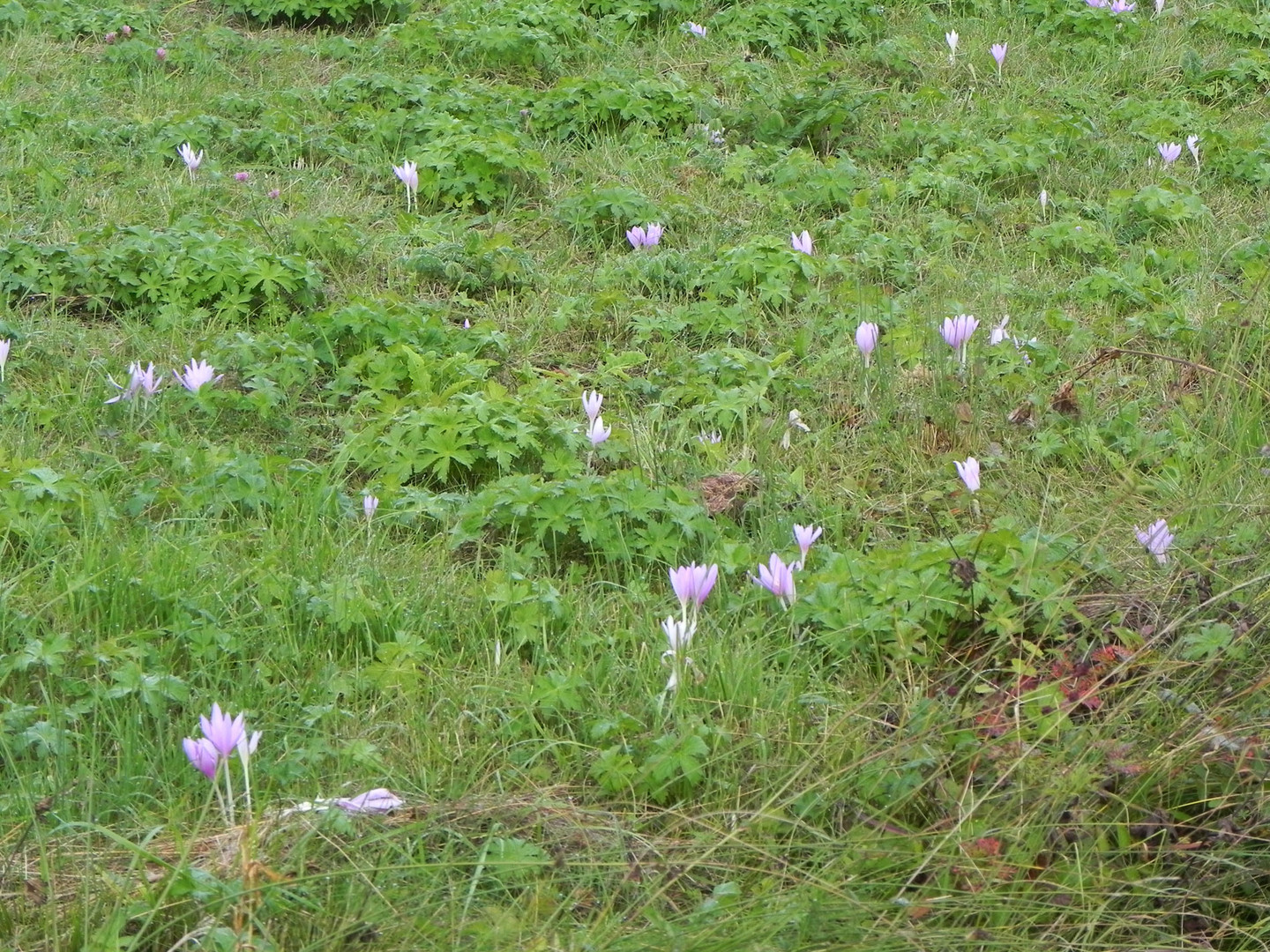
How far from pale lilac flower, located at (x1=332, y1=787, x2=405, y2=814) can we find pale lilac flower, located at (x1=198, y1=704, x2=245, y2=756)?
21 cm

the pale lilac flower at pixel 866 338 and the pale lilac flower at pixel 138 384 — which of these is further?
the pale lilac flower at pixel 866 338

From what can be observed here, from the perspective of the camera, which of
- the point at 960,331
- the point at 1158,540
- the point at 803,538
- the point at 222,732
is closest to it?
the point at 222,732

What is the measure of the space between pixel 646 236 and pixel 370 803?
3282 millimetres

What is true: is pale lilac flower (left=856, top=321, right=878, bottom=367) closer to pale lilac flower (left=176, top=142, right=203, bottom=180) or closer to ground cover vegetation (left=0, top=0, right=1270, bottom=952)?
ground cover vegetation (left=0, top=0, right=1270, bottom=952)

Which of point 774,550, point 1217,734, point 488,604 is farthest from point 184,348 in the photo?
point 1217,734

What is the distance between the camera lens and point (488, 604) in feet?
11.0

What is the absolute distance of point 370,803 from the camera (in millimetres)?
2605

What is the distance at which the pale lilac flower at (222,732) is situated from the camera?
2.51 metres

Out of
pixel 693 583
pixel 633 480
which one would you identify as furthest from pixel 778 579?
pixel 633 480

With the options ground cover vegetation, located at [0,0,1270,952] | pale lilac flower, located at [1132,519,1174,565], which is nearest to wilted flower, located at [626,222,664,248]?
ground cover vegetation, located at [0,0,1270,952]

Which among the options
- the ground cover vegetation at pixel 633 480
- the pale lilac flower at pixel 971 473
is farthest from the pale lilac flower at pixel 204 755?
the pale lilac flower at pixel 971 473

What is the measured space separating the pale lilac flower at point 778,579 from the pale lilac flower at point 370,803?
1002 mm

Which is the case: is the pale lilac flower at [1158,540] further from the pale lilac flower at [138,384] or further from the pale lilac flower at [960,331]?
the pale lilac flower at [138,384]

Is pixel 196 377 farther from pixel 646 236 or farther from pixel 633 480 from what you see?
pixel 646 236
